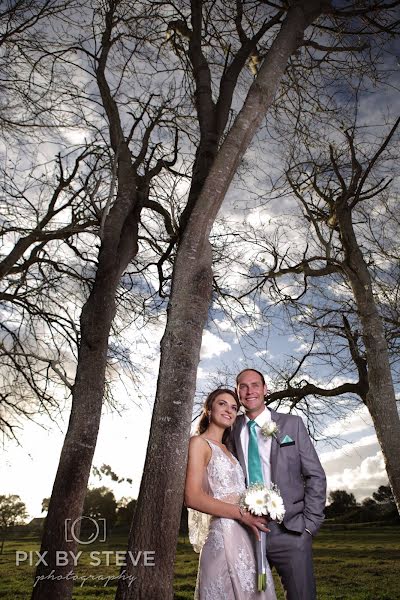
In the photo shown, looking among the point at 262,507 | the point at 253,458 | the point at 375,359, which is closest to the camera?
the point at 262,507

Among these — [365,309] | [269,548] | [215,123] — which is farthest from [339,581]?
[215,123]

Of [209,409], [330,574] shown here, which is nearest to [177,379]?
[209,409]

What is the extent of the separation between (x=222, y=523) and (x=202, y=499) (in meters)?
0.24

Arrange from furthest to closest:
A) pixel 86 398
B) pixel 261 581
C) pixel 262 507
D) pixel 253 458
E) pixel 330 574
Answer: pixel 330 574, pixel 86 398, pixel 253 458, pixel 261 581, pixel 262 507

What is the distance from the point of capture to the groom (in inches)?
127

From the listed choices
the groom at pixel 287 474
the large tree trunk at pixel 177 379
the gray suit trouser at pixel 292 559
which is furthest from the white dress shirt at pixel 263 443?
the large tree trunk at pixel 177 379

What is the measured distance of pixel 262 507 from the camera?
3029 mm

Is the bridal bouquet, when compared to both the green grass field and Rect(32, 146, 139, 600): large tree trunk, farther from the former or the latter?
the green grass field

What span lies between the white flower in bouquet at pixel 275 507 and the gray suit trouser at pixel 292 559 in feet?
0.95

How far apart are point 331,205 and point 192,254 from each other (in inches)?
240

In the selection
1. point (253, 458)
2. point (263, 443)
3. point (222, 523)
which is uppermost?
point (263, 443)

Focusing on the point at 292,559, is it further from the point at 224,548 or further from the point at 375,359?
the point at 375,359

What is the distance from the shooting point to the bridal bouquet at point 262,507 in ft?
9.93

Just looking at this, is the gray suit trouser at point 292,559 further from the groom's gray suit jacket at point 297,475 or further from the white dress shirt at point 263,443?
the white dress shirt at point 263,443
